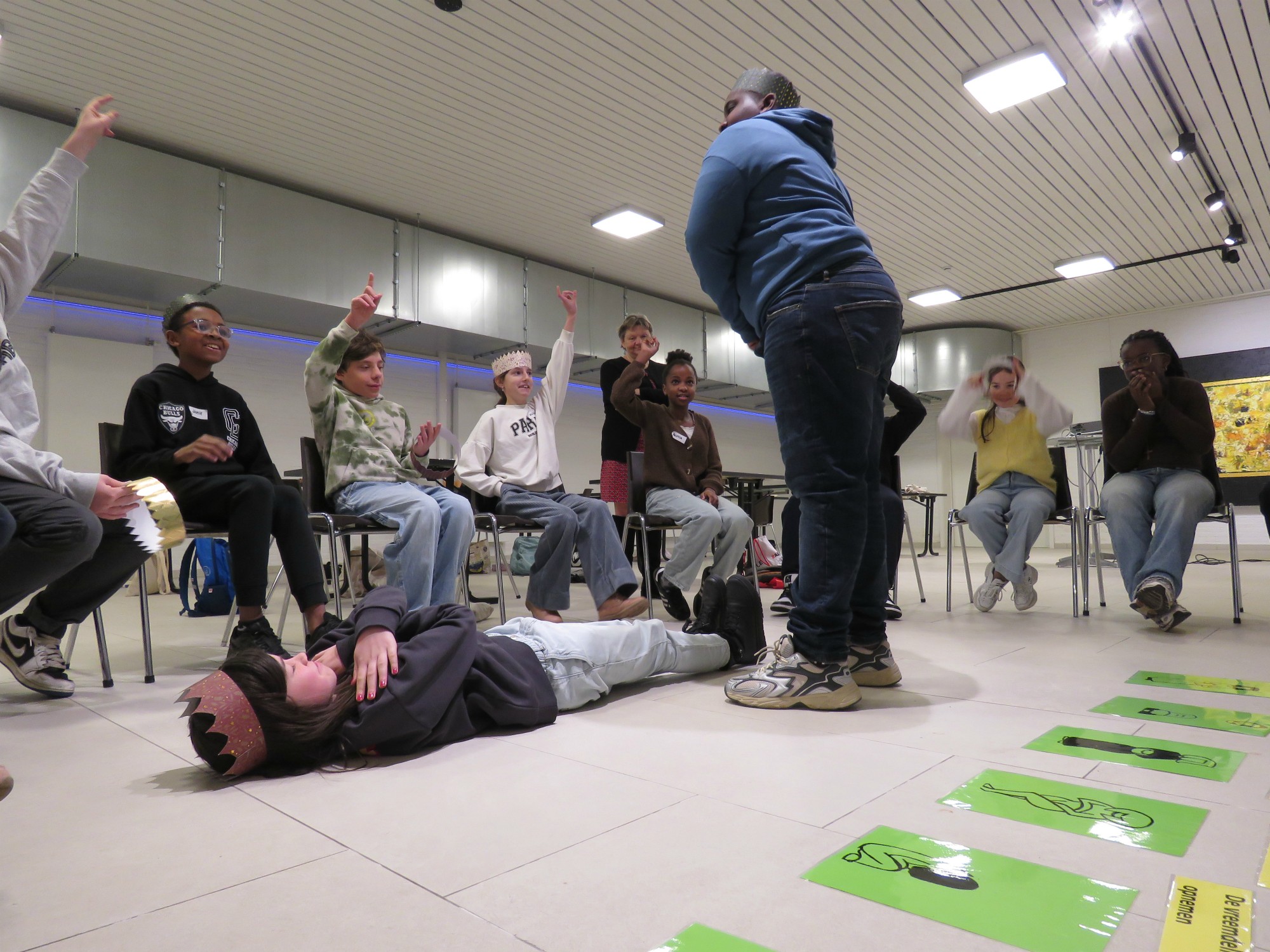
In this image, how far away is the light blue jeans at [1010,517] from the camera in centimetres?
323

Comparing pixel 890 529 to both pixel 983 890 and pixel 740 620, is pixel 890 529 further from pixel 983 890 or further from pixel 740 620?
pixel 983 890

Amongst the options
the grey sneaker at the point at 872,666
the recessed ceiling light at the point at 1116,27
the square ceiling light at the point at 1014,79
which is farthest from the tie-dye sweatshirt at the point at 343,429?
the recessed ceiling light at the point at 1116,27

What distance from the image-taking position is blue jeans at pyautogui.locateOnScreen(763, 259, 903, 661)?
1.63 m

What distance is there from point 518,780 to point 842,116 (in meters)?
4.57

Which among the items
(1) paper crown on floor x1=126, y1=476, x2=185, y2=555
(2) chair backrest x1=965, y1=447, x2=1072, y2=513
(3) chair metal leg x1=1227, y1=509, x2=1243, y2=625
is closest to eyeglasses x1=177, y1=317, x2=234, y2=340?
(1) paper crown on floor x1=126, y1=476, x2=185, y2=555

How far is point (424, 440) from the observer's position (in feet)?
9.38

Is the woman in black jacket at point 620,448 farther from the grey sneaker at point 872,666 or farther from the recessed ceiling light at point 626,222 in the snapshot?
the recessed ceiling light at point 626,222

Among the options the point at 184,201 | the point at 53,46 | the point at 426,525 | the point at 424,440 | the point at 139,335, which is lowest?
the point at 426,525

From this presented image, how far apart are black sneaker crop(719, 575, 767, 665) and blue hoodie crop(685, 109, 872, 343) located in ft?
2.35

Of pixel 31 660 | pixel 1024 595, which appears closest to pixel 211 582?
pixel 31 660

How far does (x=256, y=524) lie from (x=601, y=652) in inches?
44.1

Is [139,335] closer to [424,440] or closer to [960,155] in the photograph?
[424,440]

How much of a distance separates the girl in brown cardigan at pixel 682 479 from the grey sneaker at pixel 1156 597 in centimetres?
134

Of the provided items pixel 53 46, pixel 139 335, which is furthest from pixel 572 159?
pixel 139 335
